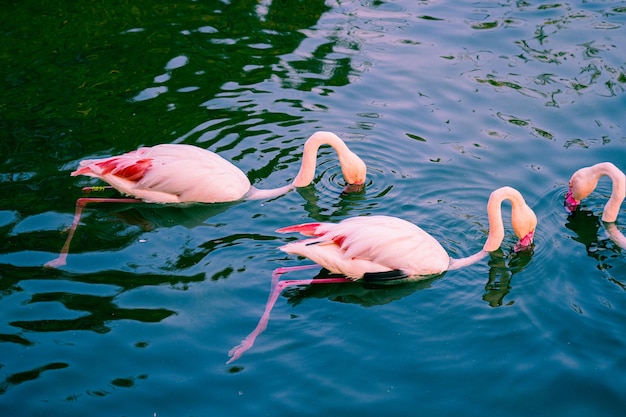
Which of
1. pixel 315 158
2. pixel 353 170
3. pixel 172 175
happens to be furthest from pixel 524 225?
pixel 172 175

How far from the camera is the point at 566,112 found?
7.70 m

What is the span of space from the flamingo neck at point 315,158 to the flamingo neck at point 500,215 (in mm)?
1262

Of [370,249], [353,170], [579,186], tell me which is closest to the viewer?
[370,249]

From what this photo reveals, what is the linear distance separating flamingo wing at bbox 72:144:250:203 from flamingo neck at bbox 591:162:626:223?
106 inches

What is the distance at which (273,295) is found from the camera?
17.1 feet

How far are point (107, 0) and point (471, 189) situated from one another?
17.3 ft

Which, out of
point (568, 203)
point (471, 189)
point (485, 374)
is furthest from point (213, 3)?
point (485, 374)

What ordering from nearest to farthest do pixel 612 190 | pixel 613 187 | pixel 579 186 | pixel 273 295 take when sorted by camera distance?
pixel 273 295
pixel 613 187
pixel 579 186
pixel 612 190

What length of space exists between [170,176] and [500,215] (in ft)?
7.96

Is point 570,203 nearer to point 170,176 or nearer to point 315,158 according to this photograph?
point 315,158

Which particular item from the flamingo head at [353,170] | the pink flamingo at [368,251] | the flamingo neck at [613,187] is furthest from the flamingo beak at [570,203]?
the flamingo head at [353,170]

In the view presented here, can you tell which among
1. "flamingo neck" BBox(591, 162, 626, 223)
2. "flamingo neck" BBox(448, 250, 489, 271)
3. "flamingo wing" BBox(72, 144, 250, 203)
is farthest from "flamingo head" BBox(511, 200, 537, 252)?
"flamingo wing" BBox(72, 144, 250, 203)

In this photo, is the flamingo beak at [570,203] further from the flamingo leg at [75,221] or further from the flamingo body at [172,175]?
the flamingo leg at [75,221]

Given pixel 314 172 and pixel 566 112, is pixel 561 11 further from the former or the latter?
pixel 314 172
